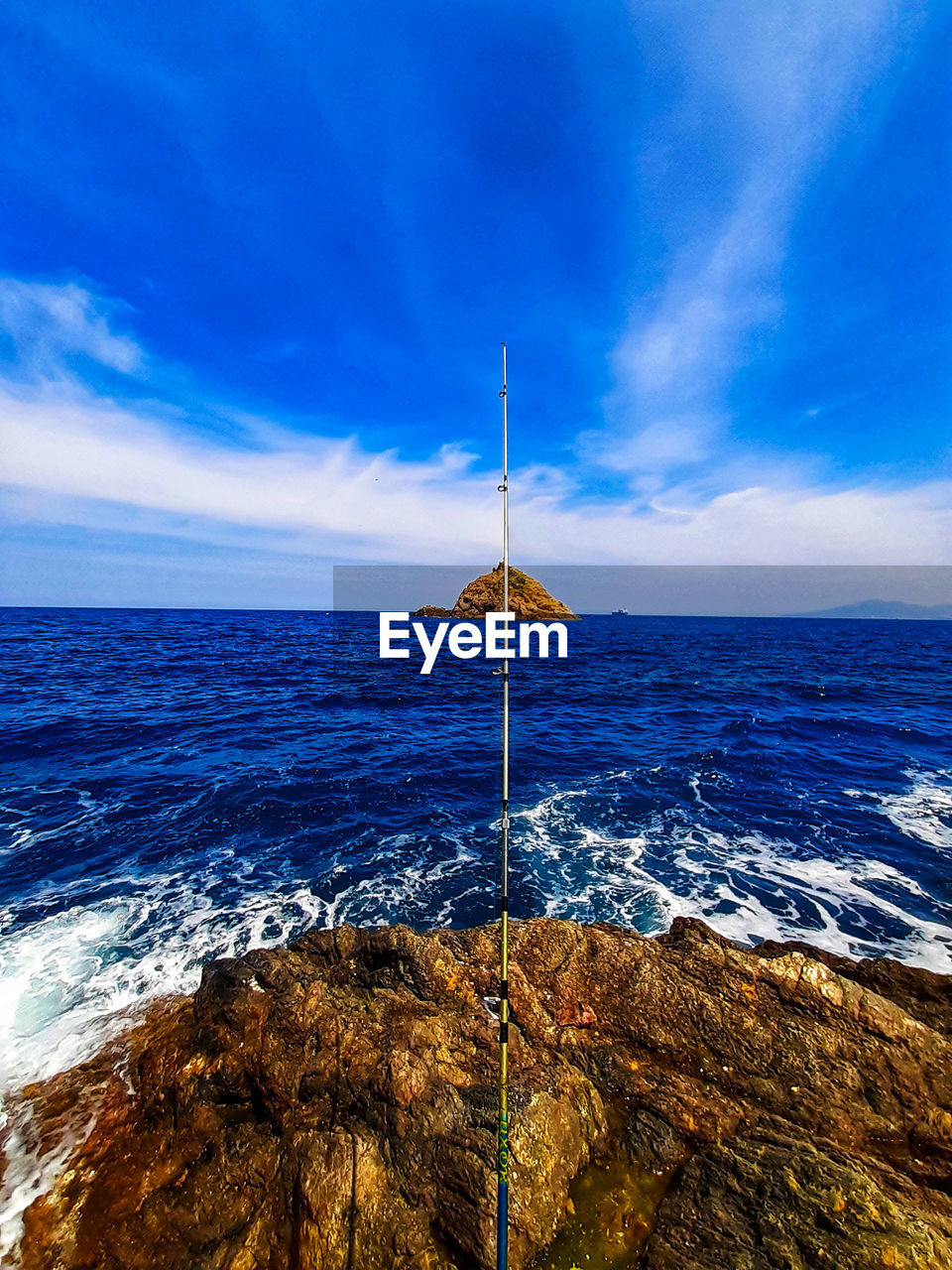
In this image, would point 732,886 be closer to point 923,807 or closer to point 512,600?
point 923,807

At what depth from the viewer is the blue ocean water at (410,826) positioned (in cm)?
960

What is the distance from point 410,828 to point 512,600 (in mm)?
95195

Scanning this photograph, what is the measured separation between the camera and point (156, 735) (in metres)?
21.3

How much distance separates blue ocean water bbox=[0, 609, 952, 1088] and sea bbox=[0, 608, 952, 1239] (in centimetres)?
7

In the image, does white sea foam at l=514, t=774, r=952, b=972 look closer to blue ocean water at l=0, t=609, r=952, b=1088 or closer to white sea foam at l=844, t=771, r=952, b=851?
blue ocean water at l=0, t=609, r=952, b=1088

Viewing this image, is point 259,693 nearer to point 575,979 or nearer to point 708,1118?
point 575,979

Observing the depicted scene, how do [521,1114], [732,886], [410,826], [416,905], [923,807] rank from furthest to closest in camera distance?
[923,807], [410,826], [732,886], [416,905], [521,1114]

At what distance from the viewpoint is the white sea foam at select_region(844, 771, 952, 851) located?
13.9 m

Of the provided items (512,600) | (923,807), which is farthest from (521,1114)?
(512,600)

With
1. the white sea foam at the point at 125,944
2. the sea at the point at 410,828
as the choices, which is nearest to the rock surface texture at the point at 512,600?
the sea at the point at 410,828

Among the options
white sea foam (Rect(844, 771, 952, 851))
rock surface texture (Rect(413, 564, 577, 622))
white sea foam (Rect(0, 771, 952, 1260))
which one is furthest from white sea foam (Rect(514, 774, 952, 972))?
rock surface texture (Rect(413, 564, 577, 622))

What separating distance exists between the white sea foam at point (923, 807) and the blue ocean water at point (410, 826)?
10 cm

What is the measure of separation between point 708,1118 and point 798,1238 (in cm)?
115

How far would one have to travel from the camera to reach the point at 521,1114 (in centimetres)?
489
